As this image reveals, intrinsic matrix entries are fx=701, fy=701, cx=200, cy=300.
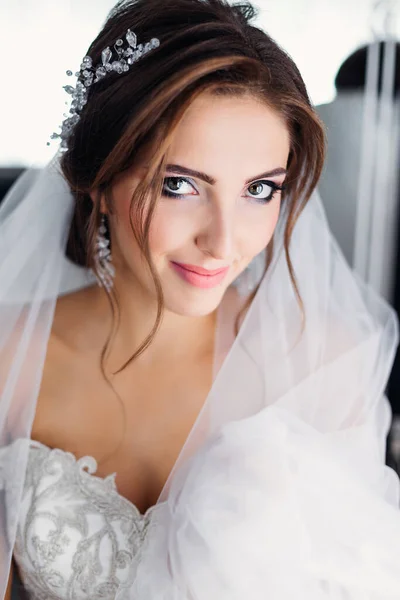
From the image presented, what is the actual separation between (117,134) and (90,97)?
0.35 feet

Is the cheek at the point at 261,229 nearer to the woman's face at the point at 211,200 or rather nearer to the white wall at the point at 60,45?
the woman's face at the point at 211,200

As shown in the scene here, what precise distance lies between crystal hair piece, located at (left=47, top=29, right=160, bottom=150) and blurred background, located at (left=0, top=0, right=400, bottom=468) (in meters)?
0.10

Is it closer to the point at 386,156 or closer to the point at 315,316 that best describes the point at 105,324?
the point at 315,316

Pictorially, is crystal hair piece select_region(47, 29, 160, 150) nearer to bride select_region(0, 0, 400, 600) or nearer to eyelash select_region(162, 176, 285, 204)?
bride select_region(0, 0, 400, 600)

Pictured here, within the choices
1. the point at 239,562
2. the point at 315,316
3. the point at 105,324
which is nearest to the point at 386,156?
the point at 315,316

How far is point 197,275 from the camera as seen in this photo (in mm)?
1157

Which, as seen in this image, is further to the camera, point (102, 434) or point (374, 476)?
point (102, 434)

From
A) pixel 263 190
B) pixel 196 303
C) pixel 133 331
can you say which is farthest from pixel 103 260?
pixel 263 190

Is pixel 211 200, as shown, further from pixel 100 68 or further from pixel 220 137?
pixel 100 68

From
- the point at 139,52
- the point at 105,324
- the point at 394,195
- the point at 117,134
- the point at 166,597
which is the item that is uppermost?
the point at 139,52

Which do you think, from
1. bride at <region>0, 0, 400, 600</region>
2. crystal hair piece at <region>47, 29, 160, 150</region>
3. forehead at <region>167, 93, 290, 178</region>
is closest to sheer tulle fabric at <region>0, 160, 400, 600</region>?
bride at <region>0, 0, 400, 600</region>

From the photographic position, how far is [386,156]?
1.89 m

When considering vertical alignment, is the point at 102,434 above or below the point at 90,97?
below

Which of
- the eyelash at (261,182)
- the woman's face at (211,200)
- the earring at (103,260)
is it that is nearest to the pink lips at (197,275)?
the woman's face at (211,200)
